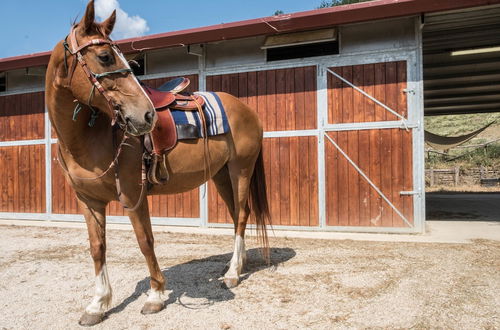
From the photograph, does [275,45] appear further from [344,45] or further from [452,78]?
[452,78]

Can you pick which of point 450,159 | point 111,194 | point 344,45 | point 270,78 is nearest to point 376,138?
point 344,45

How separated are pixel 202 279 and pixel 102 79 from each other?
76.9 inches

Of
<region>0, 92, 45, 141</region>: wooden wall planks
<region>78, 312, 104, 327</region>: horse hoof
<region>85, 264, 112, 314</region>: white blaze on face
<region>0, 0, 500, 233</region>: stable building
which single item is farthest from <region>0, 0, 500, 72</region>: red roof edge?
<region>78, 312, 104, 327</region>: horse hoof

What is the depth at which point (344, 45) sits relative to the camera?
5.48 m

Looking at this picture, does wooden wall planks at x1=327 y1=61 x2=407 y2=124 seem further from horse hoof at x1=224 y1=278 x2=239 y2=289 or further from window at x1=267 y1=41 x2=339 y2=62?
horse hoof at x1=224 y1=278 x2=239 y2=289

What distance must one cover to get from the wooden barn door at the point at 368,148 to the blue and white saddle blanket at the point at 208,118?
2786mm

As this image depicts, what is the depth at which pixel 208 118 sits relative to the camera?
3.01m

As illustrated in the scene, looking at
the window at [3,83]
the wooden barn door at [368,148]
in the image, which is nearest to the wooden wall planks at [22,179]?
the window at [3,83]

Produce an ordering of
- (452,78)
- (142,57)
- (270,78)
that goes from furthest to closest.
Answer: (452,78)
(142,57)
(270,78)

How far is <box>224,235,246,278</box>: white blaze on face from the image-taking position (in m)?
3.04

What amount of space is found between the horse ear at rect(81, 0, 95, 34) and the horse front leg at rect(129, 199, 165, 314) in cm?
113

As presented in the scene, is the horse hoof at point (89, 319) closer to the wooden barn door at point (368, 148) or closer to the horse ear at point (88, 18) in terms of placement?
the horse ear at point (88, 18)

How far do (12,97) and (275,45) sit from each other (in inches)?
224

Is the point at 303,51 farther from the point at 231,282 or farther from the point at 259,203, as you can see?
the point at 231,282
